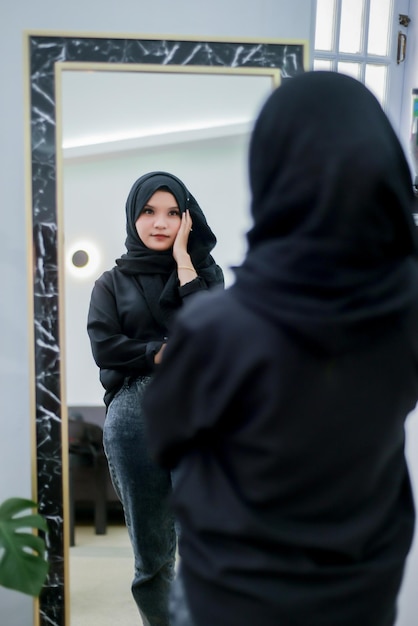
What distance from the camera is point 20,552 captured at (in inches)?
61.9

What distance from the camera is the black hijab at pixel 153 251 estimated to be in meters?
1.60

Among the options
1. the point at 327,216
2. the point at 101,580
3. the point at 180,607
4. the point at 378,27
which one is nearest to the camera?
the point at 327,216

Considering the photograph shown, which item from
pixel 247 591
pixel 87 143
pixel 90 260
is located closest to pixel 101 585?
pixel 90 260

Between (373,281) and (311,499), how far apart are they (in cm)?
28

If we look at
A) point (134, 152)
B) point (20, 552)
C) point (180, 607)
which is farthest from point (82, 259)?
point (180, 607)

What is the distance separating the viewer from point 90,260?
5.43ft

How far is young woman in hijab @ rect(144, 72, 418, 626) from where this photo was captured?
790 mm

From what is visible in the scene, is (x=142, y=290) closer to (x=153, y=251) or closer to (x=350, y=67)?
(x=153, y=251)

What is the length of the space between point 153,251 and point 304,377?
2.90ft

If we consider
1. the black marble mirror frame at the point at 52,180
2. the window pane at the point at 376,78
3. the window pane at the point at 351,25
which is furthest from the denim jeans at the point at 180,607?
the window pane at the point at 351,25

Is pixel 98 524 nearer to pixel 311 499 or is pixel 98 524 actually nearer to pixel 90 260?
pixel 90 260

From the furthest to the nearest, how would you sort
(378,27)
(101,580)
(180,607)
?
1. (378,27)
2. (101,580)
3. (180,607)

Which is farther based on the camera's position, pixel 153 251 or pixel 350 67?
pixel 350 67

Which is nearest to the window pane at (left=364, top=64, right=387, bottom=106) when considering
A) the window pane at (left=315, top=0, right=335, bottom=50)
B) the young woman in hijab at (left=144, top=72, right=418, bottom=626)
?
the window pane at (left=315, top=0, right=335, bottom=50)
